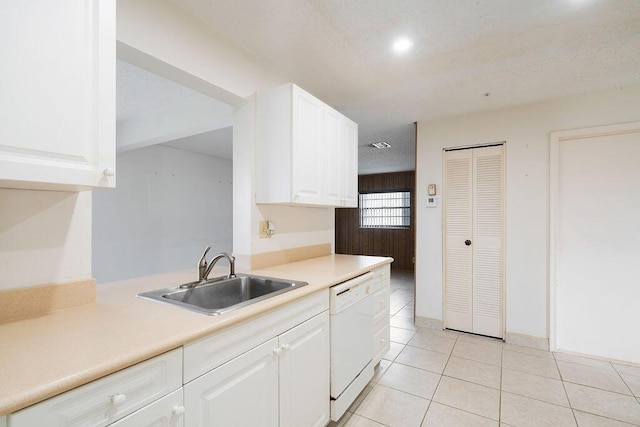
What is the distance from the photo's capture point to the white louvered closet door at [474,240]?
10.0ft

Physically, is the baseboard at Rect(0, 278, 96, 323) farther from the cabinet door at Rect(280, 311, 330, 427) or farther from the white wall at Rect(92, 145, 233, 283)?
the white wall at Rect(92, 145, 233, 283)

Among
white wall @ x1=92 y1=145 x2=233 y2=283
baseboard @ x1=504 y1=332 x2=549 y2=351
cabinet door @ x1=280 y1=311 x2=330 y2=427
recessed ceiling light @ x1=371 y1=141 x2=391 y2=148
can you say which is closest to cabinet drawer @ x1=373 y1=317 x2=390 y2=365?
cabinet door @ x1=280 y1=311 x2=330 y2=427

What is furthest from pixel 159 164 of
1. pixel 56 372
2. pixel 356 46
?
pixel 56 372

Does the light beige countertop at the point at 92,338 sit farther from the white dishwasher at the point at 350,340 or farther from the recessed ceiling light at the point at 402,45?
the recessed ceiling light at the point at 402,45

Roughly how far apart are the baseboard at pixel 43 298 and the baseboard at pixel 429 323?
125 inches

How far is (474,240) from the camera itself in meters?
3.16

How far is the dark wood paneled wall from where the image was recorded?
7.26m

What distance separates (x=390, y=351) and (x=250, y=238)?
178 centimetres

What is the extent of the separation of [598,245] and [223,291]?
10.7 feet

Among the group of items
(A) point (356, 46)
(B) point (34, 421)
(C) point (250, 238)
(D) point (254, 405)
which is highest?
(A) point (356, 46)

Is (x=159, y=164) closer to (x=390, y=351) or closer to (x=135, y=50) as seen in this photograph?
(x=135, y=50)

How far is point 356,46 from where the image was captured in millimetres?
1977

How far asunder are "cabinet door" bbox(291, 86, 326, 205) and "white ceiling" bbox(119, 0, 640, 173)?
358 millimetres

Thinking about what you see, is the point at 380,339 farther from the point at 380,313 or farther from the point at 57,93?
the point at 57,93
